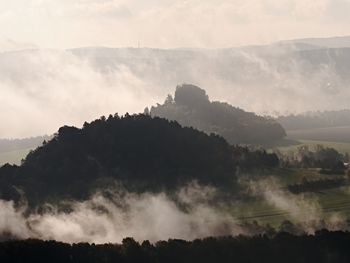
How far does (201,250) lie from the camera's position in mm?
150875

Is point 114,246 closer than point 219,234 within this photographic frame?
Yes

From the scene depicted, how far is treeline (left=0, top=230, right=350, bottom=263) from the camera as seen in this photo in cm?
14050

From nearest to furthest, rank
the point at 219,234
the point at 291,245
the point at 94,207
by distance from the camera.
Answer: the point at 291,245, the point at 219,234, the point at 94,207

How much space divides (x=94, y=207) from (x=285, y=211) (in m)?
63.1

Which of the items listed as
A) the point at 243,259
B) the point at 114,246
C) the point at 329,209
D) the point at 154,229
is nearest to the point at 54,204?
the point at 154,229

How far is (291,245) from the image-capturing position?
513 ft

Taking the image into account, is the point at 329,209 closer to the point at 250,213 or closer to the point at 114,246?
the point at 250,213

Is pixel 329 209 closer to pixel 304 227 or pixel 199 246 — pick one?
pixel 304 227

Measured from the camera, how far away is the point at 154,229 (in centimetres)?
17375

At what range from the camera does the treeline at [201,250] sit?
461ft

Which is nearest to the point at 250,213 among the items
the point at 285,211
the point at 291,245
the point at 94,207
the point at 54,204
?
the point at 285,211

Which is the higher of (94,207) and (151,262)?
(94,207)

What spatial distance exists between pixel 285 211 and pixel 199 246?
182 ft

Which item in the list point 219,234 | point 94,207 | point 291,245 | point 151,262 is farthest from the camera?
point 94,207
